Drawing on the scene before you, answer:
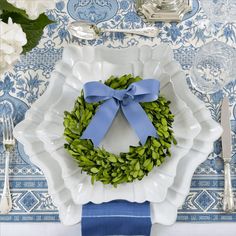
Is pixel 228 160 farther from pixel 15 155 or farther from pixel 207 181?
pixel 15 155

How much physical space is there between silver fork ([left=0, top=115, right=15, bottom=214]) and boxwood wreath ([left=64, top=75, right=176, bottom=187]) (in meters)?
0.13

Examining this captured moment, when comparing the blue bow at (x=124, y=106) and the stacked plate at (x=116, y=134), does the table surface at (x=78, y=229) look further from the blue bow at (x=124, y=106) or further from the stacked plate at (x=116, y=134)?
the blue bow at (x=124, y=106)

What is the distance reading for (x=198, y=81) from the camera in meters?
0.86

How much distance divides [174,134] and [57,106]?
0.78ft

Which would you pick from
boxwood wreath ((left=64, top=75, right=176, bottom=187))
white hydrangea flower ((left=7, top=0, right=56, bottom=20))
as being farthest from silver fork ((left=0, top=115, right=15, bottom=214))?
white hydrangea flower ((left=7, top=0, right=56, bottom=20))

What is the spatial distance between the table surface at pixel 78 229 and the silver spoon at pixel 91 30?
1.29ft

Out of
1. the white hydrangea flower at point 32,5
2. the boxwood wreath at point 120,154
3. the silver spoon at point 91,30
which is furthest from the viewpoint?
the silver spoon at point 91,30

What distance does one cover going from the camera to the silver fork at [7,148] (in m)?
0.80

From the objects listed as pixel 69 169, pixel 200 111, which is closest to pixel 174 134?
pixel 200 111

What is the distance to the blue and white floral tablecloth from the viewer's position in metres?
0.81

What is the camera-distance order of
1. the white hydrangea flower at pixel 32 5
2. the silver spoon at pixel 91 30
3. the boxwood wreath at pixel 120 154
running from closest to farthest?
the white hydrangea flower at pixel 32 5 < the boxwood wreath at pixel 120 154 < the silver spoon at pixel 91 30

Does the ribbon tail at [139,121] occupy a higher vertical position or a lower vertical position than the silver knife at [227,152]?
higher

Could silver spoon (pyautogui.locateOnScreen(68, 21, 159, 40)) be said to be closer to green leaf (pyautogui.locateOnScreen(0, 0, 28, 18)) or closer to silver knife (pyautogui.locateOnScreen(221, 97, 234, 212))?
silver knife (pyautogui.locateOnScreen(221, 97, 234, 212))

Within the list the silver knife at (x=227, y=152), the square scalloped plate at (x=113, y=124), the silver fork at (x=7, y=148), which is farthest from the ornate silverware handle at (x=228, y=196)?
the silver fork at (x=7, y=148)
